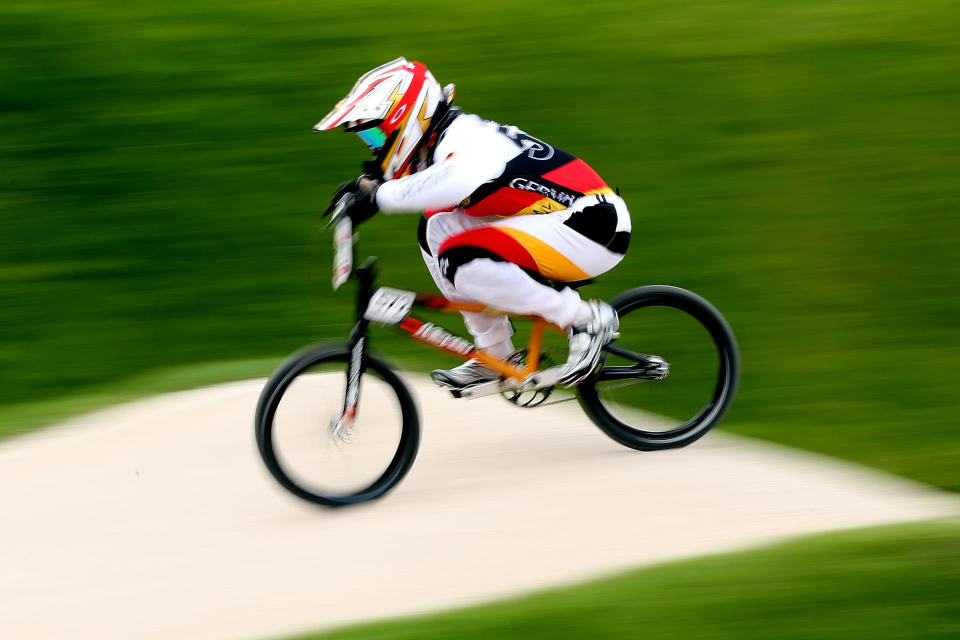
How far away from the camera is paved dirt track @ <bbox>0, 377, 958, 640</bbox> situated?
4855 millimetres

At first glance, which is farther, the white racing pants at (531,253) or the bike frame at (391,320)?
the white racing pants at (531,253)

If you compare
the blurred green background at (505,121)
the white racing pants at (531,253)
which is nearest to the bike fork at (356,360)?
the white racing pants at (531,253)

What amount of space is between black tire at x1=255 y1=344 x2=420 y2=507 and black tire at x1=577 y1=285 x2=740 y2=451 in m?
1.02

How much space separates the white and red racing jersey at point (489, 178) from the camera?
17.0ft

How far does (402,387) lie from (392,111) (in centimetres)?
130

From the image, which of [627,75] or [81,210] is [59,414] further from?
[627,75]

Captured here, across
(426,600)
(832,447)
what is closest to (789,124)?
(832,447)

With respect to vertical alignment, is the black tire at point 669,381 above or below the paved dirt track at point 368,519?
above

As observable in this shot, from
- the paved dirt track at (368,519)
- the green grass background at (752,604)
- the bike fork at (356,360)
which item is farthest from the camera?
the bike fork at (356,360)

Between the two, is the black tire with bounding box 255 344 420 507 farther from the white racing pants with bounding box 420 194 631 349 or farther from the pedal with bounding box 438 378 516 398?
the white racing pants with bounding box 420 194 631 349

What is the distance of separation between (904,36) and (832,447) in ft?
13.7

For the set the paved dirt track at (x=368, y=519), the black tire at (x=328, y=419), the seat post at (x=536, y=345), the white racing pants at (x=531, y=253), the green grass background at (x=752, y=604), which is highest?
the white racing pants at (x=531, y=253)

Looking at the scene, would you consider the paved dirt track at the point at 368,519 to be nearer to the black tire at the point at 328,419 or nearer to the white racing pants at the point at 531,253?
the black tire at the point at 328,419

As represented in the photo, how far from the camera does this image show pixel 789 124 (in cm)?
887
